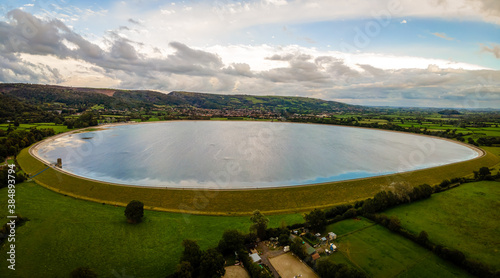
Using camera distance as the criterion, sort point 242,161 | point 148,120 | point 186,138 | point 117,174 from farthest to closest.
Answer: point 148,120
point 186,138
point 242,161
point 117,174

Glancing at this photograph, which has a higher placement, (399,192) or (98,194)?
(399,192)

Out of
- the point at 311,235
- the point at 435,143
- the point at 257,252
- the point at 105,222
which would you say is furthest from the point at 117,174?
the point at 435,143

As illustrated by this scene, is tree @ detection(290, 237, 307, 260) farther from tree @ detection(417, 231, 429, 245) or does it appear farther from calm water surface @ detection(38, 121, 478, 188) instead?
calm water surface @ detection(38, 121, 478, 188)

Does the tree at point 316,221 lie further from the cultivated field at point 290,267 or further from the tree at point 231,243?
the tree at point 231,243

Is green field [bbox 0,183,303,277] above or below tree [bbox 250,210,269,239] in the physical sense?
below

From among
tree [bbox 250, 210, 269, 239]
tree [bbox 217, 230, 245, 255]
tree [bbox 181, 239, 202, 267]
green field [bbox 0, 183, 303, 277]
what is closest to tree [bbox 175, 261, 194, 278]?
tree [bbox 181, 239, 202, 267]

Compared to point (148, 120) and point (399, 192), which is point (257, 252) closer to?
point (399, 192)
